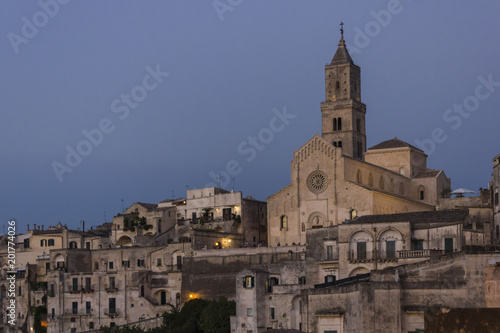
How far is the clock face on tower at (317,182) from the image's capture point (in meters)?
73.9

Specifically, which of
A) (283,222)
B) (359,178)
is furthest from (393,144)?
(283,222)

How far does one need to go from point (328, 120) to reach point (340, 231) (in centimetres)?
2946

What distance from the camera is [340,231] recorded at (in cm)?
5719

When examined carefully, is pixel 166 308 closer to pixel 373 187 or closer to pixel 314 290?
pixel 373 187

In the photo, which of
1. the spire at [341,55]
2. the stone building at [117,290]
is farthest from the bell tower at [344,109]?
the stone building at [117,290]

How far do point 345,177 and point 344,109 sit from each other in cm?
1286

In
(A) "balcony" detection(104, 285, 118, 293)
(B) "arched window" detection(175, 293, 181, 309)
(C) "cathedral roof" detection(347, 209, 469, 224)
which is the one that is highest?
(C) "cathedral roof" detection(347, 209, 469, 224)

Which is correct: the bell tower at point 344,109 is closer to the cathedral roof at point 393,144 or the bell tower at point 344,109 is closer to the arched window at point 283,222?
the cathedral roof at point 393,144

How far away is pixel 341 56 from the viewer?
87.4 m

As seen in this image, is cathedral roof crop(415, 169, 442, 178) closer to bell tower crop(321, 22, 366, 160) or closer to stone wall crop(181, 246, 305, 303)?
bell tower crop(321, 22, 366, 160)

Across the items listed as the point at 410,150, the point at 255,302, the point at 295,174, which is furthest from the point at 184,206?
the point at 255,302

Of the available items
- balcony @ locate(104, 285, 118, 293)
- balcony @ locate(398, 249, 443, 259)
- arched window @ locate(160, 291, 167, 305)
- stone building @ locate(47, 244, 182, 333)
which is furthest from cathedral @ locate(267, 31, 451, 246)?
balcony @ locate(398, 249, 443, 259)

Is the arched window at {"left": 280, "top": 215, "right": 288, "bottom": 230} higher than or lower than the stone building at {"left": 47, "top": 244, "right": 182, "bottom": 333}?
higher

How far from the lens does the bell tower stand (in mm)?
84562
